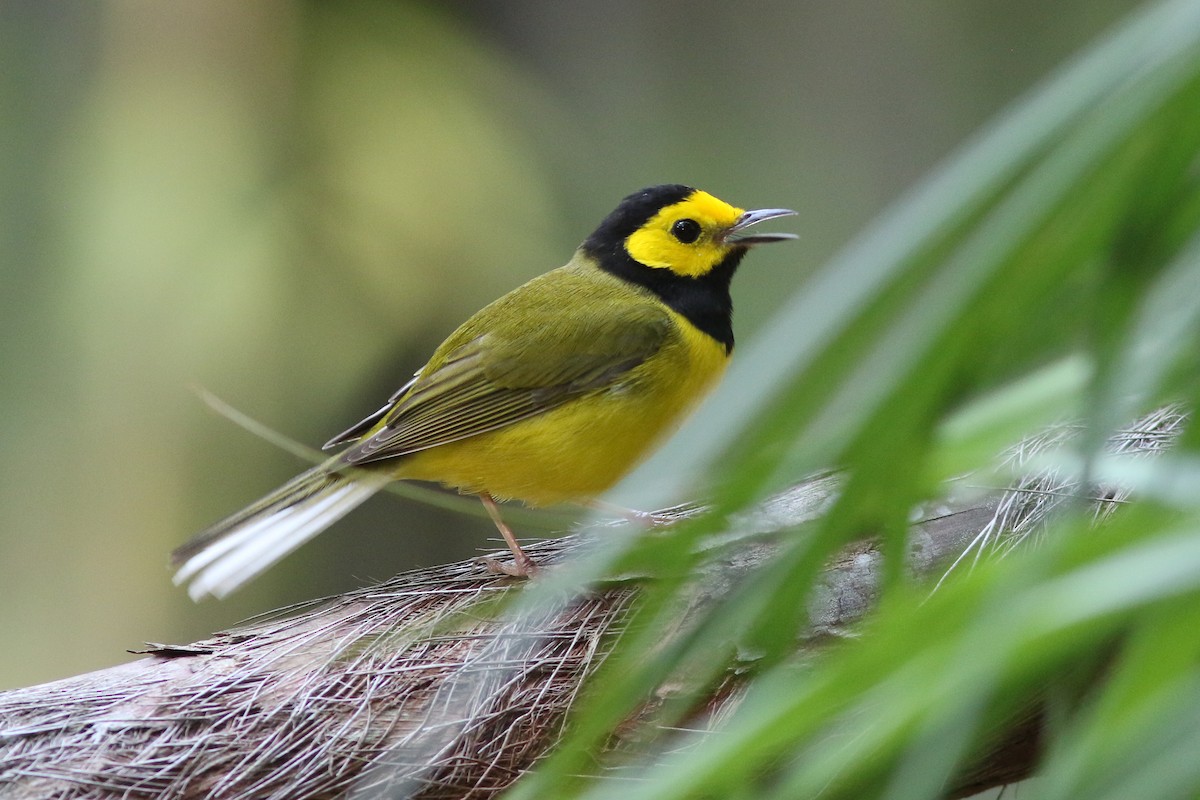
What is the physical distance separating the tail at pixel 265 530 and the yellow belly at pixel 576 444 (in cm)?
18

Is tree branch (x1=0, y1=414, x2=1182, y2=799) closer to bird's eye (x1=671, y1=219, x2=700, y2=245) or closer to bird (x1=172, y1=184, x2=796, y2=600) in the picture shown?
bird (x1=172, y1=184, x2=796, y2=600)

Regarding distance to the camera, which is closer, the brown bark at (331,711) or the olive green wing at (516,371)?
the brown bark at (331,711)

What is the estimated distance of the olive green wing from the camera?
11.2ft

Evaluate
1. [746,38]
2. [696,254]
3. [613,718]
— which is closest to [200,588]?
[696,254]

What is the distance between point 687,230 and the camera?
391 cm

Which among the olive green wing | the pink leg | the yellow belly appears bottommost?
the pink leg

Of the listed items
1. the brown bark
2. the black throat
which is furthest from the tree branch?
the black throat

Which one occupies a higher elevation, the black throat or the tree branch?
the black throat

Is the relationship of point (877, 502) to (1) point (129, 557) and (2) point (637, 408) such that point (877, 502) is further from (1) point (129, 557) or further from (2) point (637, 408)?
(1) point (129, 557)

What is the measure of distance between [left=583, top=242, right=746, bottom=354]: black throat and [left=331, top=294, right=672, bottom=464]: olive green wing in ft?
0.38

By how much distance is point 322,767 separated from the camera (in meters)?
2.04

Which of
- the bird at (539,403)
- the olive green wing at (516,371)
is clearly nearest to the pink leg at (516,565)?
the bird at (539,403)

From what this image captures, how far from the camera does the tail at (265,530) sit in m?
3.20

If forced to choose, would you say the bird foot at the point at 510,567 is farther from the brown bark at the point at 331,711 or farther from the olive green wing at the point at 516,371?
the olive green wing at the point at 516,371
